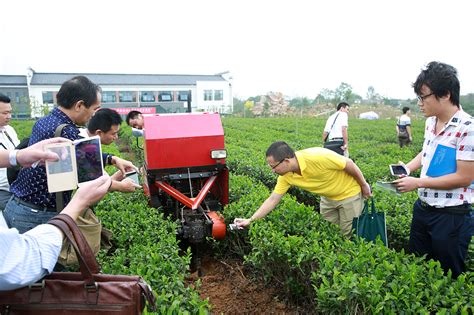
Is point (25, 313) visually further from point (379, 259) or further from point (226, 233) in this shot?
point (226, 233)

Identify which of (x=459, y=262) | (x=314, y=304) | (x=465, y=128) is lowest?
(x=314, y=304)

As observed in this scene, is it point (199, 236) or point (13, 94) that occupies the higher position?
point (13, 94)

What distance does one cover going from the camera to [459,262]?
2.87 metres

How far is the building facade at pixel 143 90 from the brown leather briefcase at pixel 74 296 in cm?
4592

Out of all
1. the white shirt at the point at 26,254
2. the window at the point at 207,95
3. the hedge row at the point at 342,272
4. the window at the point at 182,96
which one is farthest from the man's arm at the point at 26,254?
the window at the point at 207,95

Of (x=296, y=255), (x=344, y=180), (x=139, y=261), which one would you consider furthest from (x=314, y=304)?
(x=139, y=261)

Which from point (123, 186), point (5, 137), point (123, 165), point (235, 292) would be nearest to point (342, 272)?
point (235, 292)

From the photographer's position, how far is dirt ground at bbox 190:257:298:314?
375cm

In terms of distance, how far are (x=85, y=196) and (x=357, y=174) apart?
9.68 feet

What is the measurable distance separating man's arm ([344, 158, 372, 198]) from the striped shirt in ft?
2.90

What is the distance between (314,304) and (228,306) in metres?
0.99

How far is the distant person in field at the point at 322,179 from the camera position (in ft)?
12.1

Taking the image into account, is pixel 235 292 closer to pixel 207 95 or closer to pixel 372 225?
pixel 372 225

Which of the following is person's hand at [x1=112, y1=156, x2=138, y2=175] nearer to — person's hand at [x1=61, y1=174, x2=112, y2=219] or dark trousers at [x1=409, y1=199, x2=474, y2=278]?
person's hand at [x1=61, y1=174, x2=112, y2=219]
